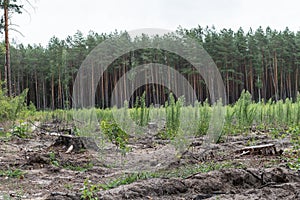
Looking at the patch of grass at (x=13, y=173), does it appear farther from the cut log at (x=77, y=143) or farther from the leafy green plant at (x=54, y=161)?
the cut log at (x=77, y=143)

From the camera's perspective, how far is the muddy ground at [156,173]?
3.01 meters

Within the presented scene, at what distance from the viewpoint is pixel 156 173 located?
3.86 m

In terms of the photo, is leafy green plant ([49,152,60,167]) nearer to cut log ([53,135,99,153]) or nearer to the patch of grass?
the patch of grass

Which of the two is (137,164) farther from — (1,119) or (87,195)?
(1,119)

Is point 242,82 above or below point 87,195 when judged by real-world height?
above

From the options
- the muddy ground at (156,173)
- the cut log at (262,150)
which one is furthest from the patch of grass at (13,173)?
the cut log at (262,150)

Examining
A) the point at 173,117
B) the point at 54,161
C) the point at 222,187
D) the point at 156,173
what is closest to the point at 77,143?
the point at 54,161

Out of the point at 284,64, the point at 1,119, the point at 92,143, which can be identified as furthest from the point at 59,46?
the point at 92,143

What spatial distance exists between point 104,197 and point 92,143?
371 cm

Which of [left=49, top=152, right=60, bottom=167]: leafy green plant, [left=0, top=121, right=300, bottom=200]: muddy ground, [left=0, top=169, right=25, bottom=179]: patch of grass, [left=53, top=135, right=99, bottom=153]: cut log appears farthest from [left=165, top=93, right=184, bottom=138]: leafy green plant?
[left=0, top=169, right=25, bottom=179]: patch of grass

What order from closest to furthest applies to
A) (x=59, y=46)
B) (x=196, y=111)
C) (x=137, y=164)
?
1. (x=137, y=164)
2. (x=196, y=111)
3. (x=59, y=46)

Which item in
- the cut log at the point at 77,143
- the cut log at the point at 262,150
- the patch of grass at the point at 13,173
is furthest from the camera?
the cut log at the point at 77,143

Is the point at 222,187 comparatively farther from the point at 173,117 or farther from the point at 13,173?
the point at 173,117

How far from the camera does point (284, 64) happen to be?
41.2m
